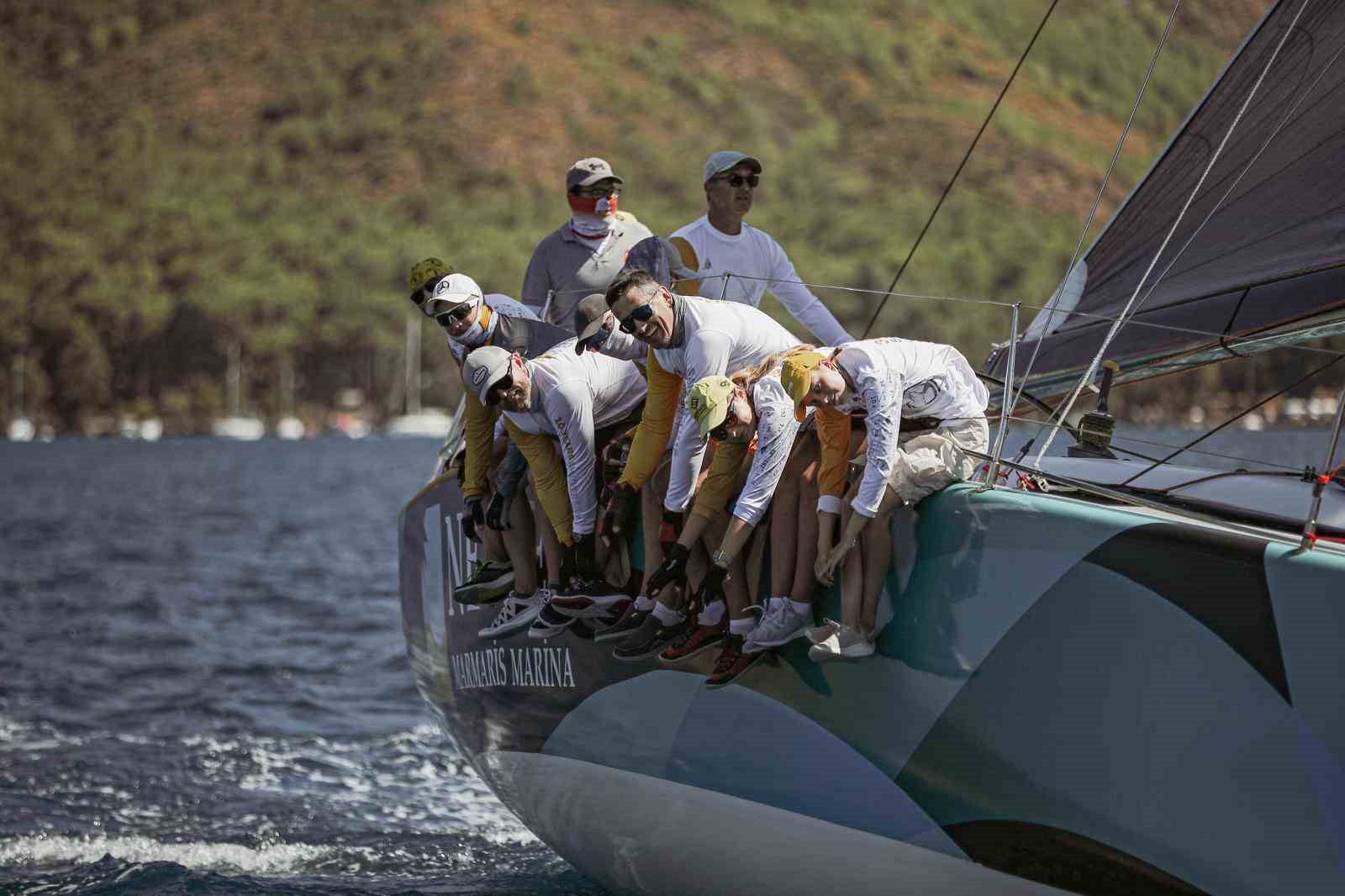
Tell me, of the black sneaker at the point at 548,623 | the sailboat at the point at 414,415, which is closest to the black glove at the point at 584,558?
the black sneaker at the point at 548,623

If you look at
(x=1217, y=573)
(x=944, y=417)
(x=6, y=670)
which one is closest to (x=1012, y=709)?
(x=1217, y=573)

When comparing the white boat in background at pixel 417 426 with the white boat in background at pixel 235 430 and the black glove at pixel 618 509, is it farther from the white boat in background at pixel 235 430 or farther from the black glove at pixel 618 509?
the black glove at pixel 618 509

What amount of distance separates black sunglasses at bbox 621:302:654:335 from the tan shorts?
69 cm

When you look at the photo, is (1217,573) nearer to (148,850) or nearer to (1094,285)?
(1094,285)

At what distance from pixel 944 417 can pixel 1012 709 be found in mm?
892

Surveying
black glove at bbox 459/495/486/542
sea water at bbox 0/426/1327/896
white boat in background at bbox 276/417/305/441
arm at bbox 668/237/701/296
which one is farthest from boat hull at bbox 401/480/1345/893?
white boat in background at bbox 276/417/305/441

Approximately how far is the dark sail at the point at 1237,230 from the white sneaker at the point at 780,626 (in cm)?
119

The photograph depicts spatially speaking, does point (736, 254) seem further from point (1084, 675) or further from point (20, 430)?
point (20, 430)

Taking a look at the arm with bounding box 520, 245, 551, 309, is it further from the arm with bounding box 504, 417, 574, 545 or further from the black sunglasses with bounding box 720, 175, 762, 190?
the arm with bounding box 504, 417, 574, 545

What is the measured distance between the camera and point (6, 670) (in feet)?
Result: 36.6

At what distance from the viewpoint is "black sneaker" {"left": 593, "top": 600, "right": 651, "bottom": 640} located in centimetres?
470

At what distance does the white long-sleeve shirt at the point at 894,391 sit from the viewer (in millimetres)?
3852

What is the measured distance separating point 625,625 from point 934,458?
1.20 m

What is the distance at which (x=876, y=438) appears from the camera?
151 inches
